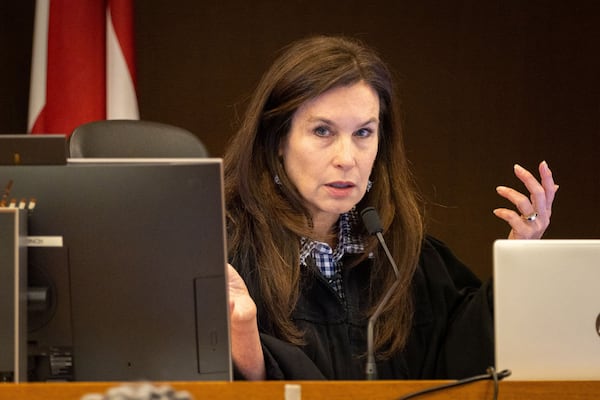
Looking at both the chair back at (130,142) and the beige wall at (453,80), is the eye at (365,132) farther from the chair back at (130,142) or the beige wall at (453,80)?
the beige wall at (453,80)

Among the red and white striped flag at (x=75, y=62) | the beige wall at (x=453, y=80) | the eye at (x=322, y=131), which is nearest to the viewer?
the eye at (x=322, y=131)

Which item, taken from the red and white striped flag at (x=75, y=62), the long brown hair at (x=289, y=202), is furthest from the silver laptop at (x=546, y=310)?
the red and white striped flag at (x=75, y=62)

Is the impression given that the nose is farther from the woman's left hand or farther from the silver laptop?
the silver laptop

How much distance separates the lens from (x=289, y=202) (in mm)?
2479

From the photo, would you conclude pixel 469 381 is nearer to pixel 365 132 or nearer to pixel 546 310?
pixel 546 310

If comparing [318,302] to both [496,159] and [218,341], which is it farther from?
[496,159]

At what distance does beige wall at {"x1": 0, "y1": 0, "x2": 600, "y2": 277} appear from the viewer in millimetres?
4066

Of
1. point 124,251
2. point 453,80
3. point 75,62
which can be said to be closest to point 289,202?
point 124,251

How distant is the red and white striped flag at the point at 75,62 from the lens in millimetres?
3627

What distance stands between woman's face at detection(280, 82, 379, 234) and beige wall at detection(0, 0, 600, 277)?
64.9 inches

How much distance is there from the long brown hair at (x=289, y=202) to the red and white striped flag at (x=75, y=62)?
1248 mm

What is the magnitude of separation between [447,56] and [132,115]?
1266 millimetres

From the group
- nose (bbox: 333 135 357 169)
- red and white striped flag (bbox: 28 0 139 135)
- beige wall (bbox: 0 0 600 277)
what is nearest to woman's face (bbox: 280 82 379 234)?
nose (bbox: 333 135 357 169)

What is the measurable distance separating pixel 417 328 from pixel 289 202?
0.42 metres
